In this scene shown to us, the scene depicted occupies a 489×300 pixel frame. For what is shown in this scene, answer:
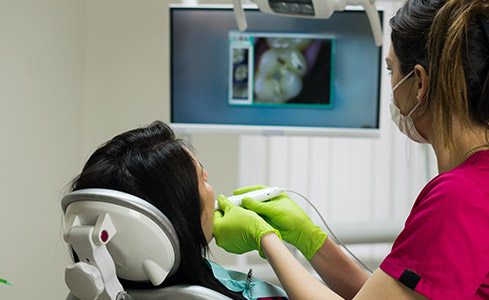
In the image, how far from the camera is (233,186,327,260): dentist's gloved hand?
5.81 ft

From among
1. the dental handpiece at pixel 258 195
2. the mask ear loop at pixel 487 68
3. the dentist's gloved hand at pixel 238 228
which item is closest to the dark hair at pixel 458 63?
the mask ear loop at pixel 487 68

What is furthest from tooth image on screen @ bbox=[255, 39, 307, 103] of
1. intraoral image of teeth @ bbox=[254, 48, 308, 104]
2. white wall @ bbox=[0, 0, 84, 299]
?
white wall @ bbox=[0, 0, 84, 299]

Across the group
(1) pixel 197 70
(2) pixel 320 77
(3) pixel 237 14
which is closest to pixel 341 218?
(2) pixel 320 77

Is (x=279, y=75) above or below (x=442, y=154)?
above

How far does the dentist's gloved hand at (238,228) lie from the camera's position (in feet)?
5.24

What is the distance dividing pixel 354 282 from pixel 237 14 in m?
0.93

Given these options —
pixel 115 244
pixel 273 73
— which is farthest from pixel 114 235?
pixel 273 73

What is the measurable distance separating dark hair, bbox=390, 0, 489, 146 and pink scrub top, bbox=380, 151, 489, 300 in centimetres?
13

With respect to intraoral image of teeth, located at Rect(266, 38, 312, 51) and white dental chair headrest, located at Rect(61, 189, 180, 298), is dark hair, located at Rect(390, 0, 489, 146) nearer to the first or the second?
white dental chair headrest, located at Rect(61, 189, 180, 298)

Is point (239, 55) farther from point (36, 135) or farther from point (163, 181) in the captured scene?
point (163, 181)

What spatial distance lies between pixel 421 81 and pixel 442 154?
0.49 ft

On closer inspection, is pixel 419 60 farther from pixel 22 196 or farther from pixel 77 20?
pixel 77 20

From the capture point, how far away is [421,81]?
1.37m

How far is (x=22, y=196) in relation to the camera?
8.71 feet
